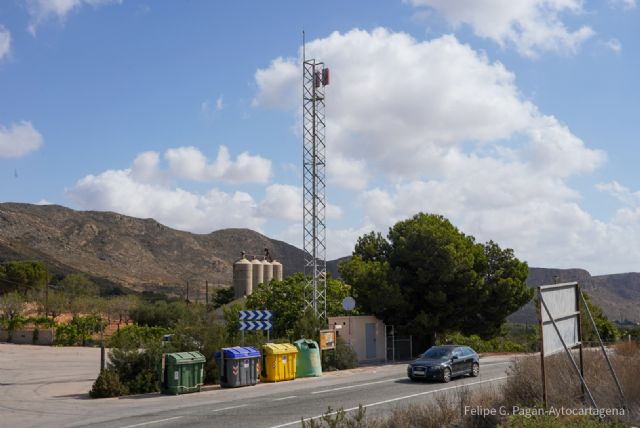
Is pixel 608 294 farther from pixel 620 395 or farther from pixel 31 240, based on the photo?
pixel 620 395

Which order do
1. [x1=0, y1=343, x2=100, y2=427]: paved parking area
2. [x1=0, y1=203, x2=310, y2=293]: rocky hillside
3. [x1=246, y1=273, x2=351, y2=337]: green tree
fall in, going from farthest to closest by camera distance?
[x1=0, y1=203, x2=310, y2=293]: rocky hillside
[x1=246, y1=273, x2=351, y2=337]: green tree
[x1=0, y1=343, x2=100, y2=427]: paved parking area

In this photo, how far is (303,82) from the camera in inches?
1313

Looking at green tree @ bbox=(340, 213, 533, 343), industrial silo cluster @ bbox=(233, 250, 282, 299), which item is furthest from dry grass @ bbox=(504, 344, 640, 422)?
industrial silo cluster @ bbox=(233, 250, 282, 299)

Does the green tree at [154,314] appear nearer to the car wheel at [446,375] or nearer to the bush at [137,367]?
the bush at [137,367]

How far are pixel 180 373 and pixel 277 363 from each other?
4.53 metres

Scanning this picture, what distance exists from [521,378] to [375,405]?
193 inches

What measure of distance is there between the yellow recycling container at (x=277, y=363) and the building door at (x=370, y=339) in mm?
9863

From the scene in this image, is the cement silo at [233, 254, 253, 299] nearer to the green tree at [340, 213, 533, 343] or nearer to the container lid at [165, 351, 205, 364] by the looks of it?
the green tree at [340, 213, 533, 343]

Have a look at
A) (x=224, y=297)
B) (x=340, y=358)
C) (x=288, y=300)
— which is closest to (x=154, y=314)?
(x=224, y=297)

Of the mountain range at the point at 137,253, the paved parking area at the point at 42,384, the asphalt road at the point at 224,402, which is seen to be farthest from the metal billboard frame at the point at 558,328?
the mountain range at the point at 137,253

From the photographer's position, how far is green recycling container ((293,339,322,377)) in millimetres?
25844

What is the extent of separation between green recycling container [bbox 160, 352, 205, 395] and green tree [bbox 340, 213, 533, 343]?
15425 mm

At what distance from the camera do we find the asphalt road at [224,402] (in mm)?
15117

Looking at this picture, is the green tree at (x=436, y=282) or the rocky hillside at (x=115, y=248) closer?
the green tree at (x=436, y=282)
